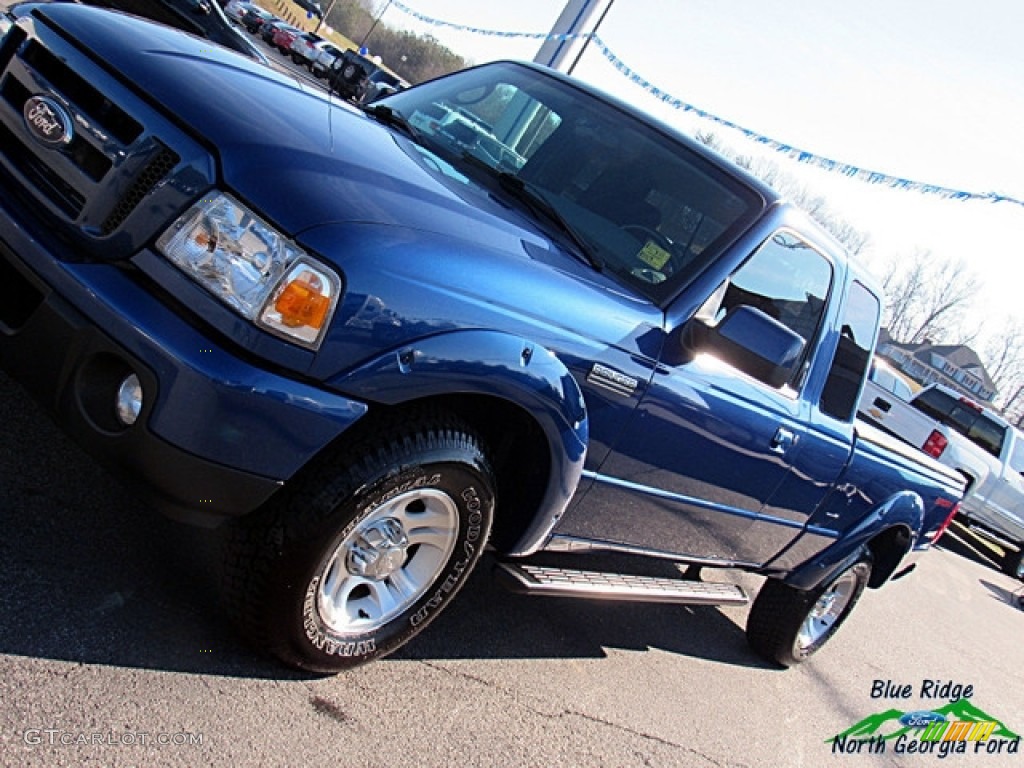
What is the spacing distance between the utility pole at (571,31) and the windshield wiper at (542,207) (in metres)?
10.9

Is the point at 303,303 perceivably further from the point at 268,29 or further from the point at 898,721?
the point at 268,29

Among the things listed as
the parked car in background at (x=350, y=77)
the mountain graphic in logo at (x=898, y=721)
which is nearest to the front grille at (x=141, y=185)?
the parked car in background at (x=350, y=77)

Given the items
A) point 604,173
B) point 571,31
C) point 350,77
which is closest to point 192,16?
point 350,77

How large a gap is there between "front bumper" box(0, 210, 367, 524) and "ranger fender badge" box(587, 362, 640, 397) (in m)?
0.81

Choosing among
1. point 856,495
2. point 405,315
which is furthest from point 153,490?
point 856,495

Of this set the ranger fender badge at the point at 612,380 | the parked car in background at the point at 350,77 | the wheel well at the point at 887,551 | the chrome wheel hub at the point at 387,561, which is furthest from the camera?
the wheel well at the point at 887,551

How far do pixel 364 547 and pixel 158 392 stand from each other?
78 centimetres

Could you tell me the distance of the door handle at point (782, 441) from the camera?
11.7ft

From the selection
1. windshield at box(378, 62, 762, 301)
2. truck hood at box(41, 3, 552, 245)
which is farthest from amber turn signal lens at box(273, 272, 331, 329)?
windshield at box(378, 62, 762, 301)

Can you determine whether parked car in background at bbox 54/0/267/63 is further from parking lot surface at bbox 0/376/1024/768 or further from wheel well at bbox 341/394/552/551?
wheel well at bbox 341/394/552/551

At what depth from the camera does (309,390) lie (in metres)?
2.15

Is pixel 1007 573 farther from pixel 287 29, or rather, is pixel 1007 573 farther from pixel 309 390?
pixel 287 29

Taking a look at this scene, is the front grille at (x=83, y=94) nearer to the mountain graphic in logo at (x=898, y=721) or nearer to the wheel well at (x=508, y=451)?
the wheel well at (x=508, y=451)

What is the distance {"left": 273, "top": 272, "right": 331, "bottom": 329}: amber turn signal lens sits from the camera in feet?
6.93
